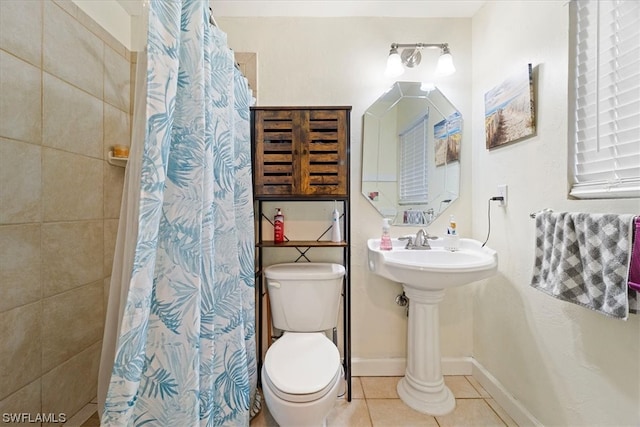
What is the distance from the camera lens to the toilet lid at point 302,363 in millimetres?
1100

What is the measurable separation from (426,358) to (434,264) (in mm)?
569

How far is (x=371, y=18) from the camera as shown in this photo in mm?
1747

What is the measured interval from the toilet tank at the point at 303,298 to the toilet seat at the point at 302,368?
96 mm

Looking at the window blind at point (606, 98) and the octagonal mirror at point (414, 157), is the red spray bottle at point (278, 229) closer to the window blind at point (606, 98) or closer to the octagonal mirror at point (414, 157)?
the octagonal mirror at point (414, 157)

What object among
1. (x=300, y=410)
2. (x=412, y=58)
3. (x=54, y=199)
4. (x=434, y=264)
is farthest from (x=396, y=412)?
(x=412, y=58)

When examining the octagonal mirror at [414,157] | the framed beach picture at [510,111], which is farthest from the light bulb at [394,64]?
the framed beach picture at [510,111]

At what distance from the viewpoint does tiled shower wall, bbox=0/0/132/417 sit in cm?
104

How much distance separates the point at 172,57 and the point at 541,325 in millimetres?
1815

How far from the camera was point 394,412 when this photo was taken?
145 cm

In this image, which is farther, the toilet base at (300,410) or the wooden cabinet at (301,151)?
the wooden cabinet at (301,151)

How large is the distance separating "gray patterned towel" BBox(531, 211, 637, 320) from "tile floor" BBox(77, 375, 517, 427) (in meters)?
0.82

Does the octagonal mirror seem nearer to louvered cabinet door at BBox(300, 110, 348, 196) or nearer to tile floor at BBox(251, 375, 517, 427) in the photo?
louvered cabinet door at BBox(300, 110, 348, 196)

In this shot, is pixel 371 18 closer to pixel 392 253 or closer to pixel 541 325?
pixel 392 253

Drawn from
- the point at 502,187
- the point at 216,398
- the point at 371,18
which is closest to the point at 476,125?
the point at 502,187
